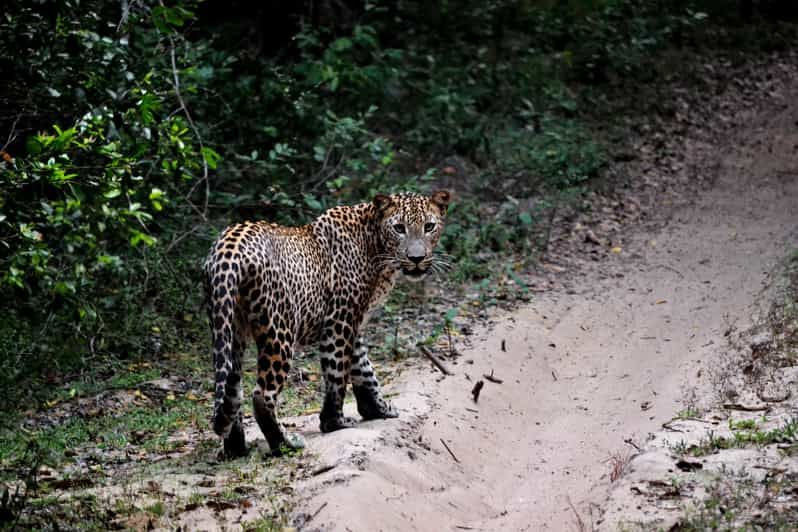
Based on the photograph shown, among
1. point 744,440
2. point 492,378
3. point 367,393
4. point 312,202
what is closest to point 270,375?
point 367,393

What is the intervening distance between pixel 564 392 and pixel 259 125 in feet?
20.8

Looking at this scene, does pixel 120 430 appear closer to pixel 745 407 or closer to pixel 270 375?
pixel 270 375

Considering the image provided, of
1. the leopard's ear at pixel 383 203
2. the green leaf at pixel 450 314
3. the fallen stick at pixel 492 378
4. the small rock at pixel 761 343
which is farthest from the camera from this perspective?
the green leaf at pixel 450 314

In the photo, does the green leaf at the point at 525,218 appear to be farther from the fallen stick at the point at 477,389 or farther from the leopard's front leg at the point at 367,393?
the leopard's front leg at the point at 367,393

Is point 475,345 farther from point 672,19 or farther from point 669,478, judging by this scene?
point 672,19

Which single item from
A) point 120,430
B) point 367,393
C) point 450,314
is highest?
point 450,314

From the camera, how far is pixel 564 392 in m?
9.85

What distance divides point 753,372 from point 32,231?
648 centimetres

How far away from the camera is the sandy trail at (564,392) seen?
7098 millimetres

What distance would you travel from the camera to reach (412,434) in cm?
809

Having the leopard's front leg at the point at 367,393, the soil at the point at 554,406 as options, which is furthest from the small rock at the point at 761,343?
the leopard's front leg at the point at 367,393

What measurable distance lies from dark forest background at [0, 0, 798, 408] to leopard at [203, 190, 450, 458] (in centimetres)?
140

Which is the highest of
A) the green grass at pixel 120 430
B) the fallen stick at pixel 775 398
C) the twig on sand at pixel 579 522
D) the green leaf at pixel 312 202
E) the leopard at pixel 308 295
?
the green leaf at pixel 312 202

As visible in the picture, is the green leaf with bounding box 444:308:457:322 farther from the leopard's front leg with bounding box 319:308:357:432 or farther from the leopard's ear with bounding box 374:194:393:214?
the leopard's front leg with bounding box 319:308:357:432
